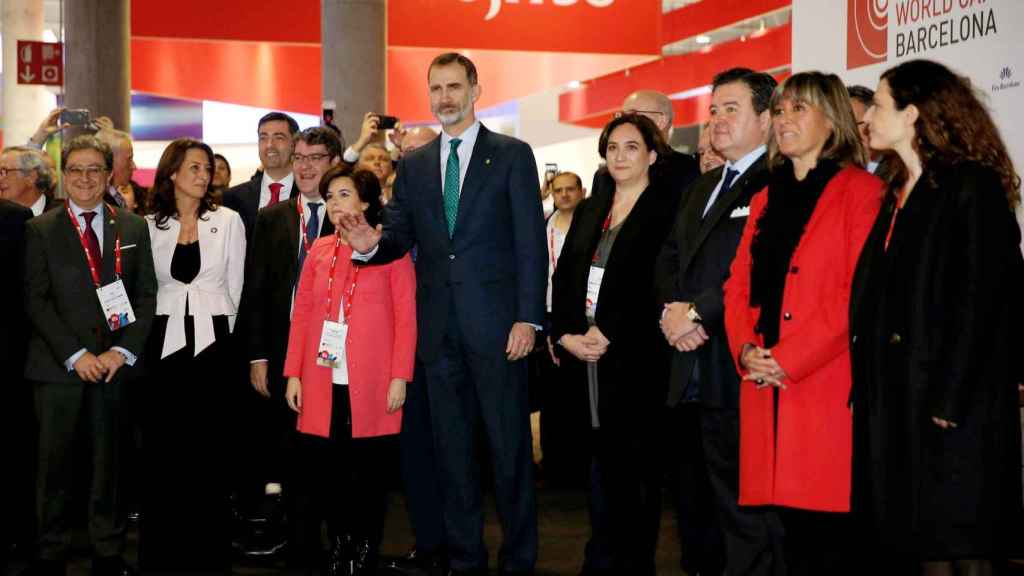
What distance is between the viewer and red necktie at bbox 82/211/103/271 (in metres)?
4.53

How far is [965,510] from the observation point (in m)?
3.00

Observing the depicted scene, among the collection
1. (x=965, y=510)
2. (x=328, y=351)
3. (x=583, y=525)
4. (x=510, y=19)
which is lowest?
(x=583, y=525)

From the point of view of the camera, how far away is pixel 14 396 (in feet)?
15.3

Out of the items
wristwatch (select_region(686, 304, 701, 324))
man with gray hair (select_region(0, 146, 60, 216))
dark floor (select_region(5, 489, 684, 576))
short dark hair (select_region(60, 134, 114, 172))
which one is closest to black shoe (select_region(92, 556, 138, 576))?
dark floor (select_region(5, 489, 684, 576))

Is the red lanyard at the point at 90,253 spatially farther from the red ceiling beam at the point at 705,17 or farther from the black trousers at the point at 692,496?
the red ceiling beam at the point at 705,17

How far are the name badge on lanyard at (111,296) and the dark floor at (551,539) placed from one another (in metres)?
0.98

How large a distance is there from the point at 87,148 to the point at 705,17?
45.3 feet

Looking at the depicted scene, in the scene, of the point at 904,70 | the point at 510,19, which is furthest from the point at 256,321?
the point at 510,19

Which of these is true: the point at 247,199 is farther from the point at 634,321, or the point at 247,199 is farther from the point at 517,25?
the point at 517,25

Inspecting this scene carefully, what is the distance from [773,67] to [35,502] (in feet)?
44.3

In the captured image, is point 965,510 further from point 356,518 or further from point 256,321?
point 256,321

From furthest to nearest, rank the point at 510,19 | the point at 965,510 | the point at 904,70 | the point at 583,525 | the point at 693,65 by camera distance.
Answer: the point at 693,65, the point at 510,19, the point at 583,525, the point at 904,70, the point at 965,510

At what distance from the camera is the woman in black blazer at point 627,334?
414 cm

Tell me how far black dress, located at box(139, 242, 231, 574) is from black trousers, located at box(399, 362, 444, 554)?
78 cm
